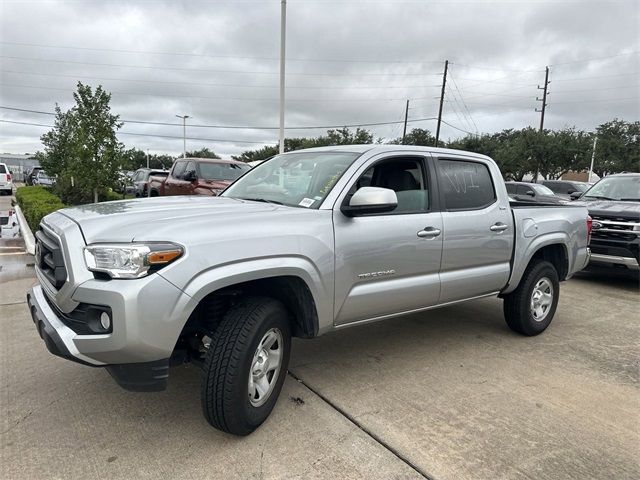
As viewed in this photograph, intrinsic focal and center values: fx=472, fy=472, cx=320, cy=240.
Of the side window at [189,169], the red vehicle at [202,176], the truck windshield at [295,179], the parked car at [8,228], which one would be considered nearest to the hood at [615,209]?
the truck windshield at [295,179]

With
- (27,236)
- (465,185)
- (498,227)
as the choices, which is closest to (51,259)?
(465,185)

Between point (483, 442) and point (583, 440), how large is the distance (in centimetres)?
68

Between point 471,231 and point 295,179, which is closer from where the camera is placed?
point 295,179

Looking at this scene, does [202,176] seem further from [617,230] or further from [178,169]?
[617,230]

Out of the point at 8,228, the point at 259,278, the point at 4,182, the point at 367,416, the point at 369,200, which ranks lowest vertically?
the point at 367,416

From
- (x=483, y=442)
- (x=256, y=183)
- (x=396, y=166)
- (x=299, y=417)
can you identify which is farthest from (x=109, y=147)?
(x=483, y=442)

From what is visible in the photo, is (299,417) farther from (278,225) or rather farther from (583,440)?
(583,440)

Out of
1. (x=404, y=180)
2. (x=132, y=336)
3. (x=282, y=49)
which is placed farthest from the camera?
(x=282, y=49)

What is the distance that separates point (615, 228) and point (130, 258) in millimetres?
7639

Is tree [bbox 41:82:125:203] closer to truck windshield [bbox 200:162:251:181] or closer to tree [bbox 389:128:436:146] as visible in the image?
truck windshield [bbox 200:162:251:181]

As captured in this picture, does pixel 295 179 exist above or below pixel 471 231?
above

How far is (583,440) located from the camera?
303 centimetres

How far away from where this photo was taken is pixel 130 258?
243cm

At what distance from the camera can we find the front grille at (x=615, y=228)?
732cm
